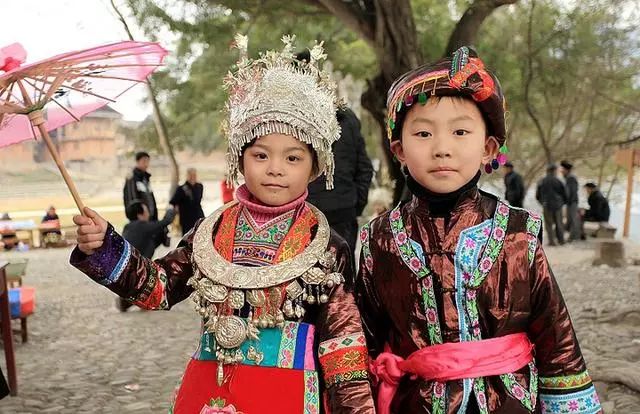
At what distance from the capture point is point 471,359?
183cm

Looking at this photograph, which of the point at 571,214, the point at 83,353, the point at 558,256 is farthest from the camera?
the point at 571,214

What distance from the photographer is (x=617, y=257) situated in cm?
1037

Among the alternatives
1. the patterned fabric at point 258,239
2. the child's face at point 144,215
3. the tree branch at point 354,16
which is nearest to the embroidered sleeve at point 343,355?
the patterned fabric at point 258,239

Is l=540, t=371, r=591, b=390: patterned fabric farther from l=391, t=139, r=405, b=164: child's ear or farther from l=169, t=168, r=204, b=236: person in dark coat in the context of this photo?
l=169, t=168, r=204, b=236: person in dark coat

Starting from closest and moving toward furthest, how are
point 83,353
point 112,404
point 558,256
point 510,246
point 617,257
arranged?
point 510,246 < point 112,404 < point 83,353 < point 617,257 < point 558,256

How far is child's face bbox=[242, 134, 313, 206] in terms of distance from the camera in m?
2.04

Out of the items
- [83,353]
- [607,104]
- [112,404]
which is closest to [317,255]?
[112,404]

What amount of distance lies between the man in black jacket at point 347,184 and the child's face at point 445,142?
207 centimetres

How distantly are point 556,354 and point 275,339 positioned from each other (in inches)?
31.1

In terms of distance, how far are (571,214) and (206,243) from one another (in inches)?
511

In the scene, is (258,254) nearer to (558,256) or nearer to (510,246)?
(510,246)

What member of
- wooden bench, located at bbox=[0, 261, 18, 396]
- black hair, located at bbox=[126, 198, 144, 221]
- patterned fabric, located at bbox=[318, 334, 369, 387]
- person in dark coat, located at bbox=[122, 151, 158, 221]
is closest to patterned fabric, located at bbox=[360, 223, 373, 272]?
patterned fabric, located at bbox=[318, 334, 369, 387]

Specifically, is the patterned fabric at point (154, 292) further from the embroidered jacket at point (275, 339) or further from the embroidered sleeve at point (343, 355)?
the embroidered sleeve at point (343, 355)

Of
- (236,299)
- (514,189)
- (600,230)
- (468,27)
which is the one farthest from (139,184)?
(600,230)
